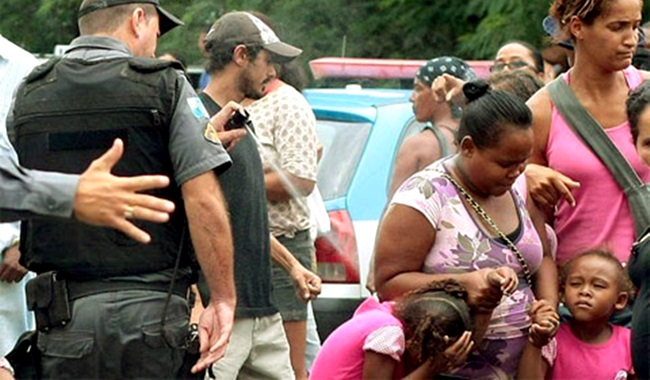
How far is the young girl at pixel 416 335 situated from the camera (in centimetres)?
548

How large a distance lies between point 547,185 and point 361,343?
0.83m

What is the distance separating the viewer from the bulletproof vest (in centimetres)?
557

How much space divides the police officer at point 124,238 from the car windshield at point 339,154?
3278mm

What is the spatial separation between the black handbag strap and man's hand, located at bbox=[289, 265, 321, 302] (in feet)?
5.11

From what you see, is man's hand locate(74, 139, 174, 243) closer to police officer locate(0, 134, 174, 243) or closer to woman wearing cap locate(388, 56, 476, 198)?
police officer locate(0, 134, 174, 243)

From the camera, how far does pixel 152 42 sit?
19.9 feet

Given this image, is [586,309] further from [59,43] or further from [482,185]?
[59,43]

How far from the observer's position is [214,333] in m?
5.68

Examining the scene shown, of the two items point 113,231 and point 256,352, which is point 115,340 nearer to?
point 113,231

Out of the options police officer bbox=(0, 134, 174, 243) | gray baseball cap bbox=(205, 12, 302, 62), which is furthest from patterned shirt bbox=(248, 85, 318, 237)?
→ police officer bbox=(0, 134, 174, 243)

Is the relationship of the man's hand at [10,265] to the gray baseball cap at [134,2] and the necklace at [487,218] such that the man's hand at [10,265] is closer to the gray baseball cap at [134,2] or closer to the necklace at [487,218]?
the gray baseball cap at [134,2]

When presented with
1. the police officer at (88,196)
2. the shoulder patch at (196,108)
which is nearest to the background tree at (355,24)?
the shoulder patch at (196,108)

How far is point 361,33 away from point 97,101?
12.0 meters

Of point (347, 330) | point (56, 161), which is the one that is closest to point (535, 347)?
point (347, 330)
